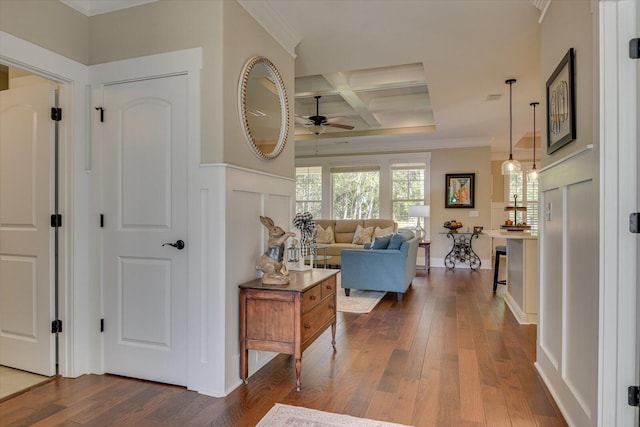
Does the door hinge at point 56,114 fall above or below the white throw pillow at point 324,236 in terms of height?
above

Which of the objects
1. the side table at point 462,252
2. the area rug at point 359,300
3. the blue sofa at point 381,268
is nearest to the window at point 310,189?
the side table at point 462,252

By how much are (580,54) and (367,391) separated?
7.42 feet

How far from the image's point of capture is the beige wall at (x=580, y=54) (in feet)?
5.53

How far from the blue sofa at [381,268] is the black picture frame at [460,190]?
315cm

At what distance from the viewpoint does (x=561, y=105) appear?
219 cm

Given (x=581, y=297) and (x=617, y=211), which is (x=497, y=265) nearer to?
(x=581, y=297)

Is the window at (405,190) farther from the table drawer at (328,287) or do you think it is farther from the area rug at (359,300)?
the table drawer at (328,287)

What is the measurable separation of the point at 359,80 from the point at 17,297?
417 centimetres

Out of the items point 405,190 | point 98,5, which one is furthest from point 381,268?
point 98,5

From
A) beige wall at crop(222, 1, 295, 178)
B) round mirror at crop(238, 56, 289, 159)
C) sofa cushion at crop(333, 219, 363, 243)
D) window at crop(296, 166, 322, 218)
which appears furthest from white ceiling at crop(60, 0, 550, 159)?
window at crop(296, 166, 322, 218)

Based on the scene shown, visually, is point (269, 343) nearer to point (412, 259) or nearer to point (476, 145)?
point (412, 259)

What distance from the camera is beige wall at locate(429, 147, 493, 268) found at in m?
7.70

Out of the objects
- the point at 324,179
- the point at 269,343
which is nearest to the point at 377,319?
the point at 269,343

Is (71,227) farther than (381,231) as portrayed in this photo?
No
